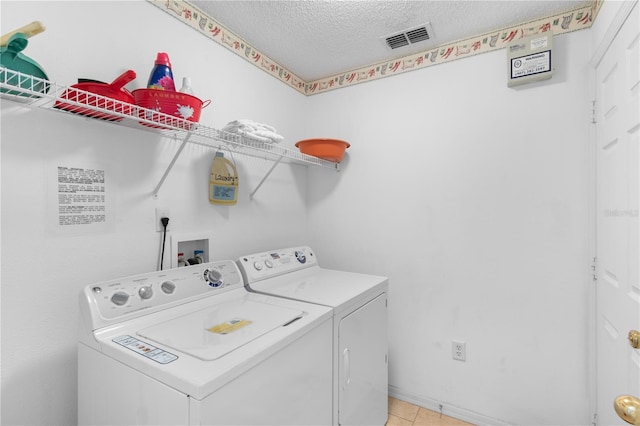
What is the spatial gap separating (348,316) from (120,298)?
3.26ft

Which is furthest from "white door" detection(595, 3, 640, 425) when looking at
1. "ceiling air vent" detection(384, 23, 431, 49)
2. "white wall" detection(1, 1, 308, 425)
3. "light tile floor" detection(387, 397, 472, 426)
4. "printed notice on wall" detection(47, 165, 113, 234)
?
"printed notice on wall" detection(47, 165, 113, 234)

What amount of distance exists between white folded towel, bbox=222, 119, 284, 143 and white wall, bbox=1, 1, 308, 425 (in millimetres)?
318

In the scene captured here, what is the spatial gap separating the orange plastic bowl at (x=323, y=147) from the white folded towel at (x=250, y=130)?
569 mm

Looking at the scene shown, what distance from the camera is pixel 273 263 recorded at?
→ 1.93m

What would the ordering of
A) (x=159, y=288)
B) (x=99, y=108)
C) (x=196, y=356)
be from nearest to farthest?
1. (x=196, y=356)
2. (x=99, y=108)
3. (x=159, y=288)

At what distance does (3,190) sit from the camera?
1.08 m

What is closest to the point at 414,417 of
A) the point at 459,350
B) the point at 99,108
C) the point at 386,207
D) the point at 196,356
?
the point at 459,350

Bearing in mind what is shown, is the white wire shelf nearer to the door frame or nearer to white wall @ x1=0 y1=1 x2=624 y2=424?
white wall @ x1=0 y1=1 x2=624 y2=424

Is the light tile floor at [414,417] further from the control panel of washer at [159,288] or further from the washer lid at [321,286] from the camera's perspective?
the control panel of washer at [159,288]

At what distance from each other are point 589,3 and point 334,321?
86.5 inches

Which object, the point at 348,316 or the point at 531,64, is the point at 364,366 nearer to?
the point at 348,316

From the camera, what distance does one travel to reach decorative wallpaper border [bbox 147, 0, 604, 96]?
5.67 feet

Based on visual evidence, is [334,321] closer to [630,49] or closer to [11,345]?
[11,345]

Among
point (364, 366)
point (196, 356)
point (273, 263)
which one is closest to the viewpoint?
point (196, 356)
